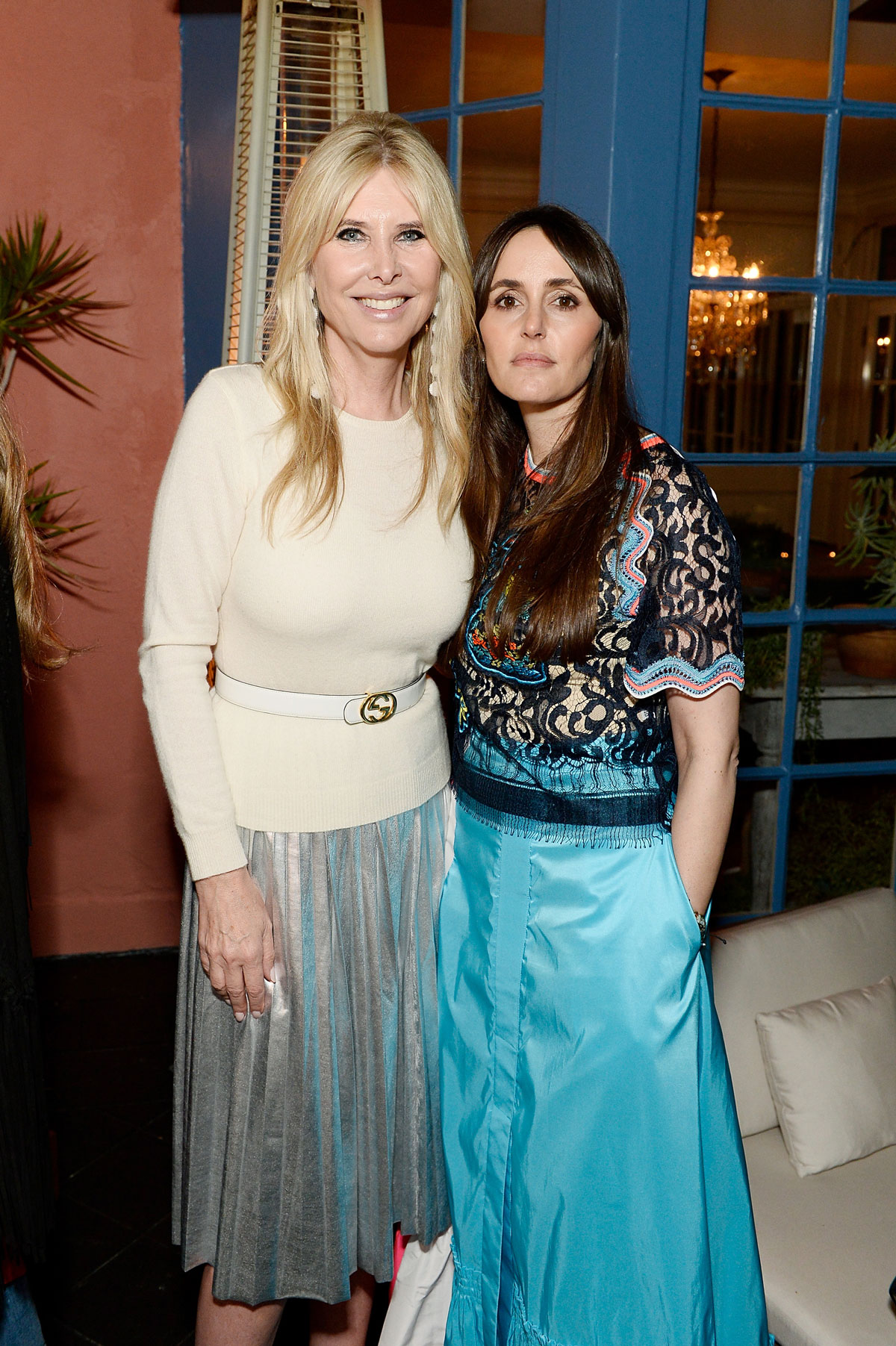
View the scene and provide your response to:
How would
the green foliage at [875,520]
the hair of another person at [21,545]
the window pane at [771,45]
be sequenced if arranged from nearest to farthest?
1. the hair of another person at [21,545]
2. the window pane at [771,45]
3. the green foliage at [875,520]

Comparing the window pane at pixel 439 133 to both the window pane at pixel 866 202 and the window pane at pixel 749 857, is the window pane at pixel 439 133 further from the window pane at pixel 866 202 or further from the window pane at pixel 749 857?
the window pane at pixel 749 857

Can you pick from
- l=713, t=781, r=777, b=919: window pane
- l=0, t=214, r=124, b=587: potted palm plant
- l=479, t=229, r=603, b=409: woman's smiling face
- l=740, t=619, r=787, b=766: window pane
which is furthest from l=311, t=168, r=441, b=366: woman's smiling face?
l=0, t=214, r=124, b=587: potted palm plant

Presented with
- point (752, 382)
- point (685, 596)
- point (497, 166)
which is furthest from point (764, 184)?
point (685, 596)

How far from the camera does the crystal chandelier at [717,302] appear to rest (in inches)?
92.3

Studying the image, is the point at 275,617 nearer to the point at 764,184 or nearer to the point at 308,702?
the point at 308,702

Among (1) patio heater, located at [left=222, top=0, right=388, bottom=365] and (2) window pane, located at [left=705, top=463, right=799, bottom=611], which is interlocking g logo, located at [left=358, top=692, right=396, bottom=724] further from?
(2) window pane, located at [left=705, top=463, right=799, bottom=611]

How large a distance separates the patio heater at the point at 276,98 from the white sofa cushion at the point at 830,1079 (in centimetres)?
174

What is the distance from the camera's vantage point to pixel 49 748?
361 centimetres

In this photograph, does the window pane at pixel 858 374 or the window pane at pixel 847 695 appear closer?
the window pane at pixel 858 374

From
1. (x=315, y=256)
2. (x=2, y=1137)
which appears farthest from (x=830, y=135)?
(x=2, y=1137)

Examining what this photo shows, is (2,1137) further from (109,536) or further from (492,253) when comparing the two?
(109,536)

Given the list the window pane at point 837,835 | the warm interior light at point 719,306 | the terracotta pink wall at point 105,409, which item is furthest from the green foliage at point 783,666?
the terracotta pink wall at point 105,409

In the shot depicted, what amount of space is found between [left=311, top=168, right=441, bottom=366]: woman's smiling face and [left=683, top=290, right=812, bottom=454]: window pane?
933 millimetres

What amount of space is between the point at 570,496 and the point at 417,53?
1.50 m
